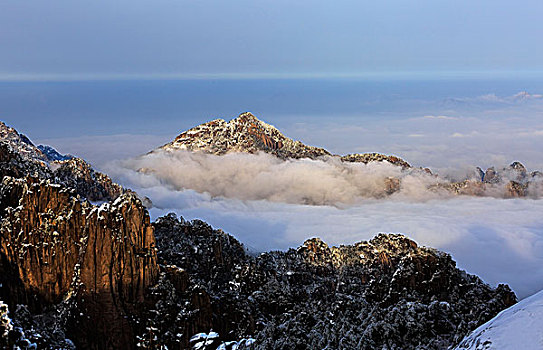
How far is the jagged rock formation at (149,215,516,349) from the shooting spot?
175 ft

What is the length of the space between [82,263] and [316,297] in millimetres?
54550

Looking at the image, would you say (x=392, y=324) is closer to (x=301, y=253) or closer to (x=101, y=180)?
(x=301, y=253)

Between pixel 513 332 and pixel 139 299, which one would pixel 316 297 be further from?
pixel 513 332

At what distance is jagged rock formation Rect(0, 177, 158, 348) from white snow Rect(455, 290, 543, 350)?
40718 mm

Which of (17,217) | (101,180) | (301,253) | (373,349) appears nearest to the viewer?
(373,349)

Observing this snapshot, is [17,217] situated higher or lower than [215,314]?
higher

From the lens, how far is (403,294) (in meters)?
74.8

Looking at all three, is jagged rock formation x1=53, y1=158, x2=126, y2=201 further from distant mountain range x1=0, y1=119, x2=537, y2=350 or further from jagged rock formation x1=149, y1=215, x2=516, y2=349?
distant mountain range x1=0, y1=119, x2=537, y2=350

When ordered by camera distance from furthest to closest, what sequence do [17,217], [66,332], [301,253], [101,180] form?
[101,180], [301,253], [17,217], [66,332]

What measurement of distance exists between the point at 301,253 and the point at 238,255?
19.6 meters

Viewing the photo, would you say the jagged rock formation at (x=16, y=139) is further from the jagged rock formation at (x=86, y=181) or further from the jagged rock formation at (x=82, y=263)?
the jagged rock formation at (x=82, y=263)

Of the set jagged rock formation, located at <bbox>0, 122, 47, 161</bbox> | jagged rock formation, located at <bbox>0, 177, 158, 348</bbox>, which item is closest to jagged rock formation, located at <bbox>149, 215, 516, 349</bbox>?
jagged rock formation, located at <bbox>0, 177, 158, 348</bbox>

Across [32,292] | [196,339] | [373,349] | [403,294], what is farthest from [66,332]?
[403,294]

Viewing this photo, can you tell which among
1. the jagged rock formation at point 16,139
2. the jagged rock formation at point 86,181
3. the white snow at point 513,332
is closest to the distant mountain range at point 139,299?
the white snow at point 513,332
